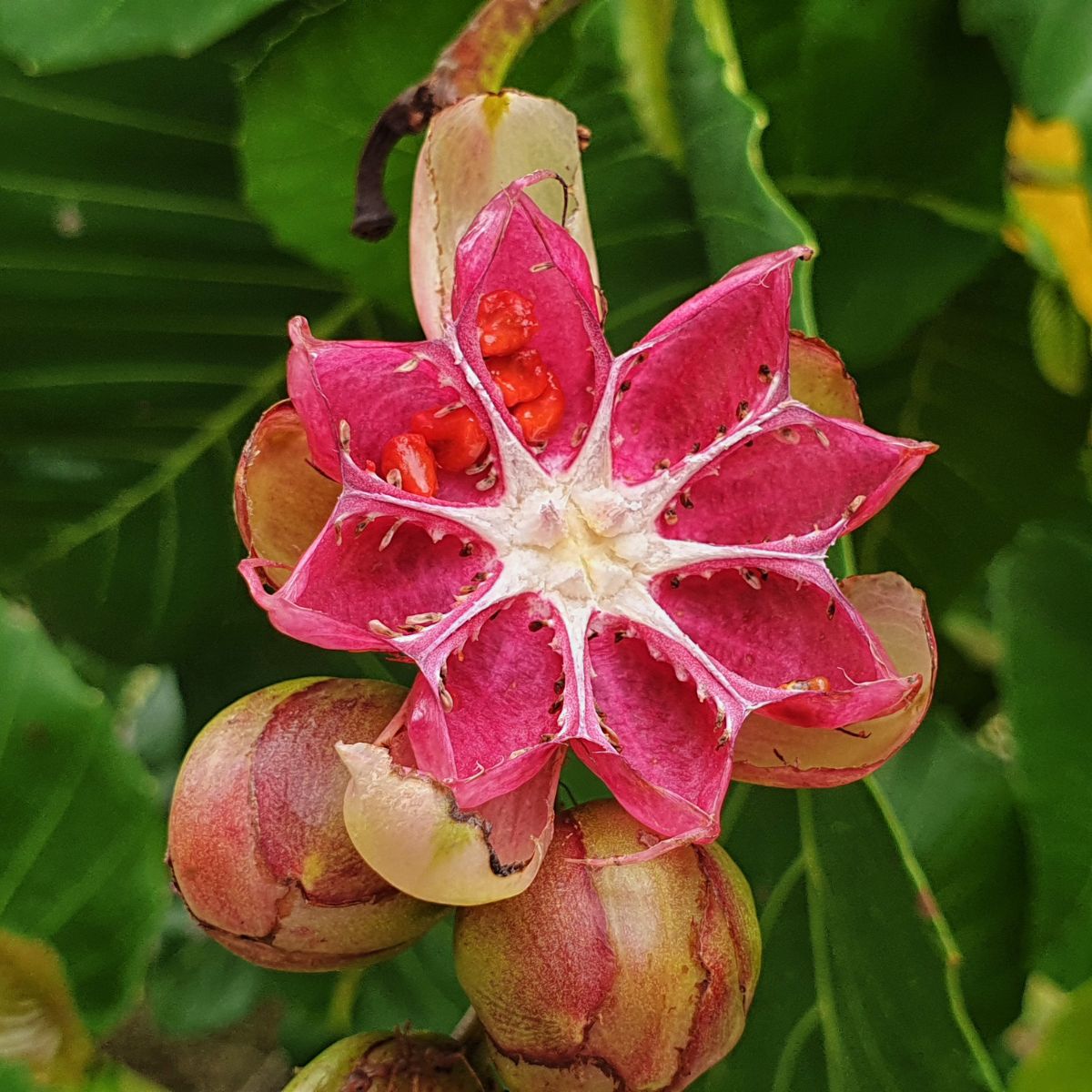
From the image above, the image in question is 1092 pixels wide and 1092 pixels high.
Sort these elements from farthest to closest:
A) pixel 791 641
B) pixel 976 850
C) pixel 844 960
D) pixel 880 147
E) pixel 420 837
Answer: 1. pixel 976 850
2. pixel 880 147
3. pixel 844 960
4. pixel 791 641
5. pixel 420 837

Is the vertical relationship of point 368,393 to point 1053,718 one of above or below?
above

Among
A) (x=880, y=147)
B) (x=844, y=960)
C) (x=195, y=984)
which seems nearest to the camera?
(x=844, y=960)

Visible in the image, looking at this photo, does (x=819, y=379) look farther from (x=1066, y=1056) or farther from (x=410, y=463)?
(x=1066, y=1056)

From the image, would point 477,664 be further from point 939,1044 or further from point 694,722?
point 939,1044

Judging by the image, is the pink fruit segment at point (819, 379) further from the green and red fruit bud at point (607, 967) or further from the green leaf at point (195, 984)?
the green leaf at point (195, 984)

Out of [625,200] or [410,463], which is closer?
[410,463]

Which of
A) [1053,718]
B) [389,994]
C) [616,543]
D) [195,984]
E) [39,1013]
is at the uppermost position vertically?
[616,543]

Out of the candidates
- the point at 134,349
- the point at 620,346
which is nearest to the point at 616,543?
the point at 620,346

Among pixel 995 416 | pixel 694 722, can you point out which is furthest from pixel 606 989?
pixel 995 416
